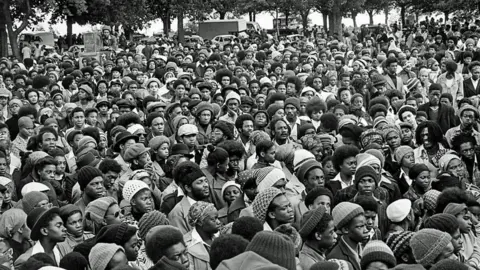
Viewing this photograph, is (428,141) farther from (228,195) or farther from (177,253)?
(177,253)

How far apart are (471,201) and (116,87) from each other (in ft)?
30.8

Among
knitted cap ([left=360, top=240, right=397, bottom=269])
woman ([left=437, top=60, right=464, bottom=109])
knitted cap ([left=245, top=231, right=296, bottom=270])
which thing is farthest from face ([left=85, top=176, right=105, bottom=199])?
woman ([left=437, top=60, right=464, bottom=109])

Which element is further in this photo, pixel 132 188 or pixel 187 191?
pixel 187 191

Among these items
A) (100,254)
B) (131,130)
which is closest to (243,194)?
(100,254)

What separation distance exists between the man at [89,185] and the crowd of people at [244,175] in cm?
2

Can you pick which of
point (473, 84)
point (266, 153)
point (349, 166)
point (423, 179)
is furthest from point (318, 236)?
point (473, 84)

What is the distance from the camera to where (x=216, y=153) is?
9.73m

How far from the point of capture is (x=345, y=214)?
7.20 metres

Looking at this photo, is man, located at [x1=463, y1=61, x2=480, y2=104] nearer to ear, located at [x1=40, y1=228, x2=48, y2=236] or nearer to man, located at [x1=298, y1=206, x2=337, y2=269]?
man, located at [x1=298, y1=206, x2=337, y2=269]

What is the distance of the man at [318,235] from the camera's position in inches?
270

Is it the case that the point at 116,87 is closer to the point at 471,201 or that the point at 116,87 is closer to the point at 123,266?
the point at 471,201

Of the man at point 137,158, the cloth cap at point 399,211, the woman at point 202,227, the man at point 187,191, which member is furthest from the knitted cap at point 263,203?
the man at point 137,158

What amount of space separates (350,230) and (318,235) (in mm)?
420

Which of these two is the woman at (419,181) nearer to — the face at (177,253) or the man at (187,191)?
the man at (187,191)
